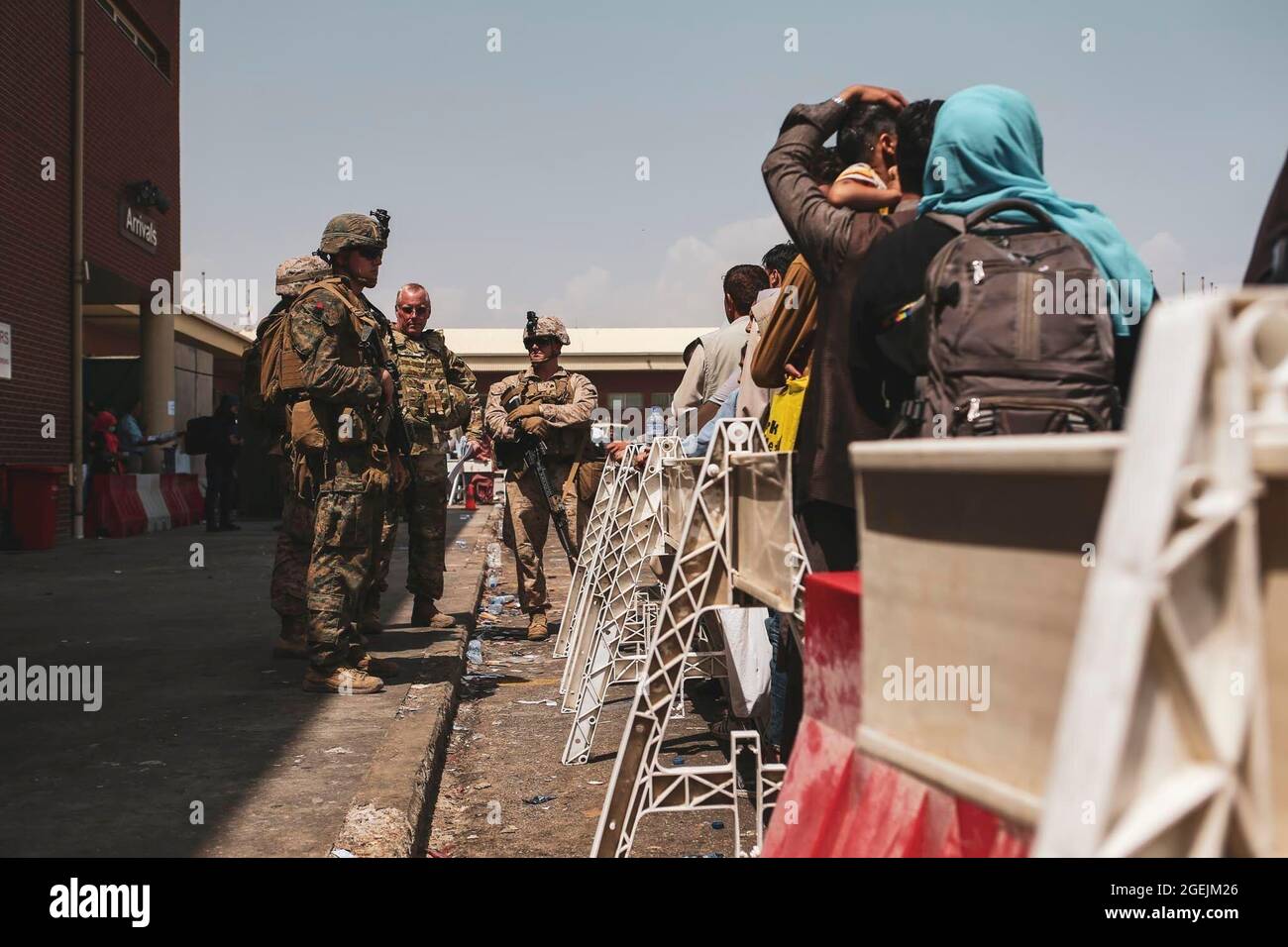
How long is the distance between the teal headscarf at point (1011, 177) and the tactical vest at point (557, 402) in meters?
5.87

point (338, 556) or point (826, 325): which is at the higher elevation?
point (826, 325)

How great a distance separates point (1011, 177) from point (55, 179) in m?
15.8

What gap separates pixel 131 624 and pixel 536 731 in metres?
3.43

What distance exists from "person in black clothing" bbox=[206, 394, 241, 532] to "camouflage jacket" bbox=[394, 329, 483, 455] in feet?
31.8

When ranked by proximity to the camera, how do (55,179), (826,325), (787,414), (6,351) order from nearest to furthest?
(826,325) < (787,414) < (6,351) < (55,179)

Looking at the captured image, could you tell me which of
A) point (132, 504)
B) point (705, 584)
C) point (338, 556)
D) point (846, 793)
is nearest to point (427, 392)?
point (338, 556)

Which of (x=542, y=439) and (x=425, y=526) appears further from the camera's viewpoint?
(x=542, y=439)

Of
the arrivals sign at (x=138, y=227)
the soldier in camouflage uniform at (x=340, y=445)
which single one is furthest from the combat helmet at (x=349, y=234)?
the arrivals sign at (x=138, y=227)

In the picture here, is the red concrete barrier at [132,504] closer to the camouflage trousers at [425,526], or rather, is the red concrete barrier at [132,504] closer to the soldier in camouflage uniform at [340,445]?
the camouflage trousers at [425,526]

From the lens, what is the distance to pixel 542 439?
8578mm

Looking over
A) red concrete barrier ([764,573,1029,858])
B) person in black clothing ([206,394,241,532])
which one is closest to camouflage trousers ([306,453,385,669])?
red concrete barrier ([764,573,1029,858])

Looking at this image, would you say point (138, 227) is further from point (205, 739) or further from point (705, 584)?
point (705, 584)

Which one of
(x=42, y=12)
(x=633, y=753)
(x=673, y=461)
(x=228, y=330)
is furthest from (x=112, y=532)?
(x=633, y=753)
